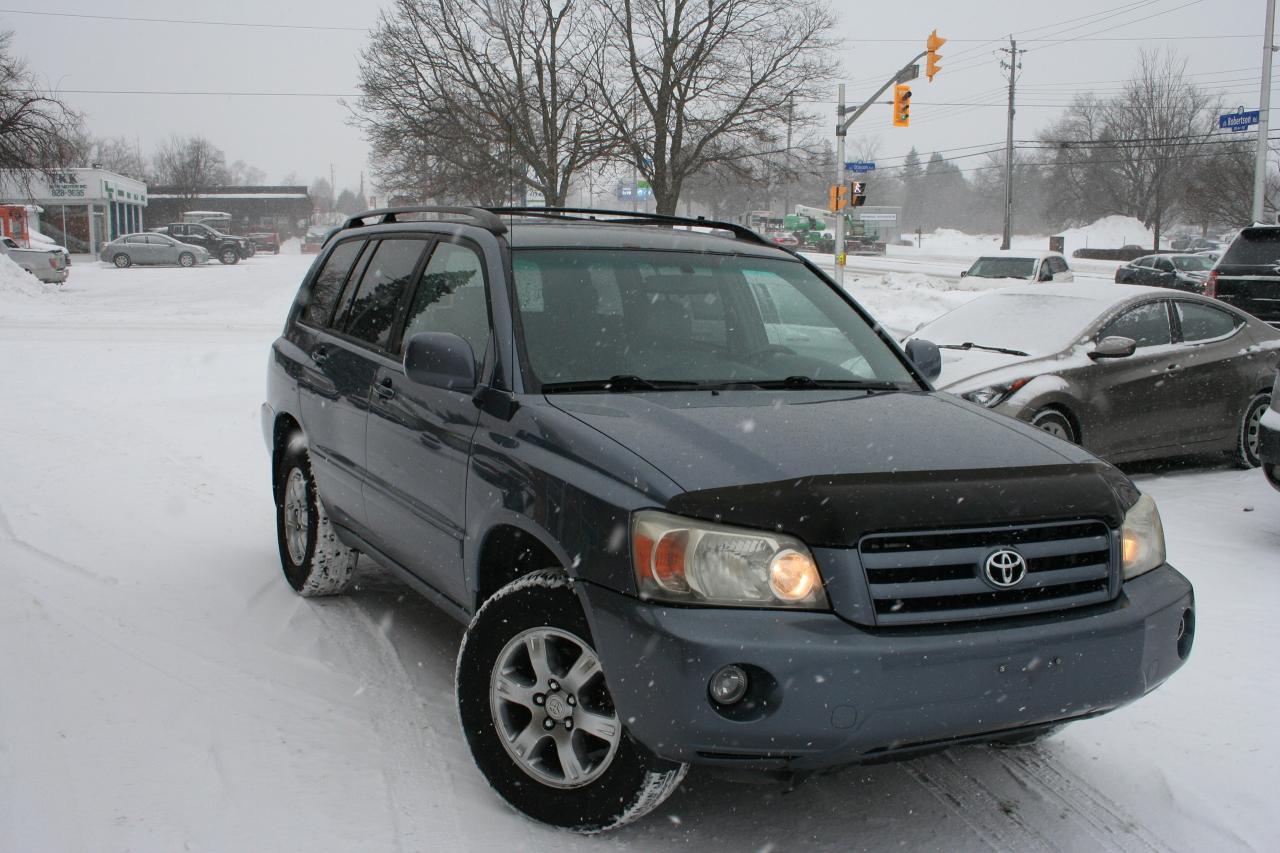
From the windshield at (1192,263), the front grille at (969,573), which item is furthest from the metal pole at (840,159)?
the front grille at (969,573)

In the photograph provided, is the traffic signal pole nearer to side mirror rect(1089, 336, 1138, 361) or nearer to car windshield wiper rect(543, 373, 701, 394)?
side mirror rect(1089, 336, 1138, 361)

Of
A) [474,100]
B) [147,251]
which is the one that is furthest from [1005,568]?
[147,251]

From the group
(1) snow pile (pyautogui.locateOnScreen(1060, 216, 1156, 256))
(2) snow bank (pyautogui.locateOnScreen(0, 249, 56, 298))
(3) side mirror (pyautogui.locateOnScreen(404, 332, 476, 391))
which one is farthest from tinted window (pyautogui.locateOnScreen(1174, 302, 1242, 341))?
(1) snow pile (pyautogui.locateOnScreen(1060, 216, 1156, 256))

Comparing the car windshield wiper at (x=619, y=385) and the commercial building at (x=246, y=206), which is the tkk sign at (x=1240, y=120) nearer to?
the car windshield wiper at (x=619, y=385)

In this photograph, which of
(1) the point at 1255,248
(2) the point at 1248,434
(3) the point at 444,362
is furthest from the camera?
(1) the point at 1255,248

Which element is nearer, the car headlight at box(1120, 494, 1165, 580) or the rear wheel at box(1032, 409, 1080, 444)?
Answer: the car headlight at box(1120, 494, 1165, 580)

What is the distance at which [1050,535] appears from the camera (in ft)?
9.69

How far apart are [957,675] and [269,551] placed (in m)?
4.53

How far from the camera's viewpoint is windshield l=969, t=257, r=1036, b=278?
2777 centimetres

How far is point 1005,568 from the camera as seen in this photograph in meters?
2.83

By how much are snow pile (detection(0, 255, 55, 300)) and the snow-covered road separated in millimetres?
21675

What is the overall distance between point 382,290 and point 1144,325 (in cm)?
629

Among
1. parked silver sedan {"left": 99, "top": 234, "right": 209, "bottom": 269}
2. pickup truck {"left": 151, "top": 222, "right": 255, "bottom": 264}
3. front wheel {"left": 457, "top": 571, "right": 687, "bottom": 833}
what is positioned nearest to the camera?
front wheel {"left": 457, "top": 571, "right": 687, "bottom": 833}

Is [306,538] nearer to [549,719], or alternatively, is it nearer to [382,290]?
[382,290]
